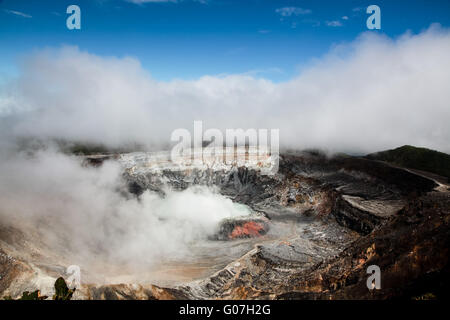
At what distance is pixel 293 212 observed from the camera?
74062 mm

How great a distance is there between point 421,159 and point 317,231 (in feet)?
275

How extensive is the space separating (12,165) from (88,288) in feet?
161

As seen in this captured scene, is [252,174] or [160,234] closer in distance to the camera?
[160,234]

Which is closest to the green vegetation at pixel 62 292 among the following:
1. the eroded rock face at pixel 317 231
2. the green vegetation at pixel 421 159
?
the eroded rock face at pixel 317 231

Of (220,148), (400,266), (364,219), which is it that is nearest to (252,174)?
(220,148)

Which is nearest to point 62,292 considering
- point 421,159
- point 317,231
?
point 317,231

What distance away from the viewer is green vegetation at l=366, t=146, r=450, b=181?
102150mm

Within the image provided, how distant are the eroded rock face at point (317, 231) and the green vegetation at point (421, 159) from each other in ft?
144

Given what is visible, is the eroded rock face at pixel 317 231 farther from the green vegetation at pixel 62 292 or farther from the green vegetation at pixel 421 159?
the green vegetation at pixel 421 159

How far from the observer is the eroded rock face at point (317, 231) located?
2803 cm

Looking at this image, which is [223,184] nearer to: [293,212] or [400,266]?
[293,212]

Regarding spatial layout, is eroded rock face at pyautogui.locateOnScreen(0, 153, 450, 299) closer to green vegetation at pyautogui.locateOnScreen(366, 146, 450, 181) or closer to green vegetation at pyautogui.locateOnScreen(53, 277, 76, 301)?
green vegetation at pyautogui.locateOnScreen(53, 277, 76, 301)

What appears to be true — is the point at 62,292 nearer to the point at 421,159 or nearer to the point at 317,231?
the point at 317,231

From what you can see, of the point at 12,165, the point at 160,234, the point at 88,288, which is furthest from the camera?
the point at 12,165
